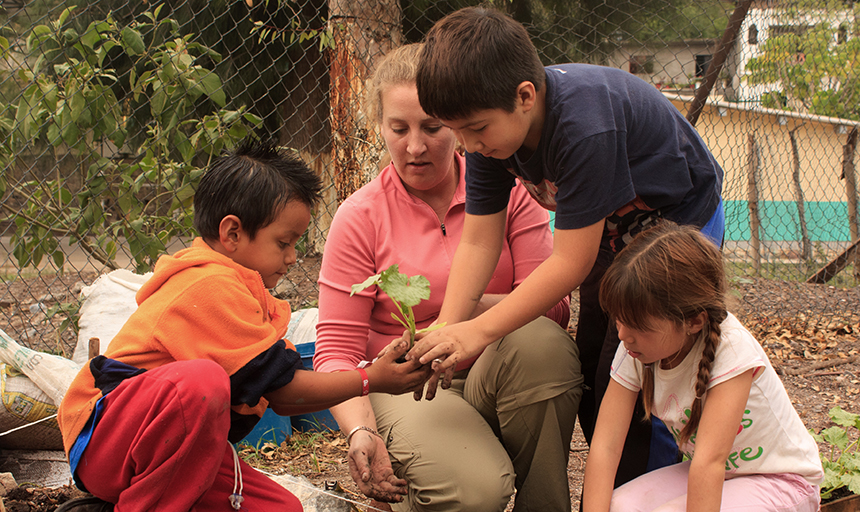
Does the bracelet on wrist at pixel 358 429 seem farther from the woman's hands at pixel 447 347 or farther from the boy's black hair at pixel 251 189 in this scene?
the boy's black hair at pixel 251 189

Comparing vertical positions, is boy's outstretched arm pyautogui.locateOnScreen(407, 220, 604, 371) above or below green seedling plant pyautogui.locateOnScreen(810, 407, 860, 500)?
above

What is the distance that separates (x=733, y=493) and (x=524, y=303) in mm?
683

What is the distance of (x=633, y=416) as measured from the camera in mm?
1900

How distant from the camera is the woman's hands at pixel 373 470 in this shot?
1603 millimetres

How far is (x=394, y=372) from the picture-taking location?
1590 millimetres

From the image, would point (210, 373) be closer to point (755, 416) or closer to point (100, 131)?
point (755, 416)

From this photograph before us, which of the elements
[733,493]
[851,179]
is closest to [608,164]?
[733,493]

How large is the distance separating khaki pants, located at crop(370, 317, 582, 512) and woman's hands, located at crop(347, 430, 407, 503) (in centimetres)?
10

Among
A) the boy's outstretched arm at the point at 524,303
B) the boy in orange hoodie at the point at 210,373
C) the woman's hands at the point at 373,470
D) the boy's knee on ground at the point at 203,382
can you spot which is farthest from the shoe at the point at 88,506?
the boy's outstretched arm at the point at 524,303

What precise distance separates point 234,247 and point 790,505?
59.1 inches

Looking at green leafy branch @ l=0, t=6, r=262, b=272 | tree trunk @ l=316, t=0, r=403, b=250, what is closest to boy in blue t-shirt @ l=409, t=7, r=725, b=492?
tree trunk @ l=316, t=0, r=403, b=250

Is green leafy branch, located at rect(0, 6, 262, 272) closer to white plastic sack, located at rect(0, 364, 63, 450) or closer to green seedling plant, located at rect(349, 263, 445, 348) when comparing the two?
white plastic sack, located at rect(0, 364, 63, 450)

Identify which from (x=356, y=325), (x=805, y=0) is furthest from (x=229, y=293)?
(x=805, y=0)

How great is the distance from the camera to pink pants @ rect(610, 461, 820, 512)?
1.54 m
